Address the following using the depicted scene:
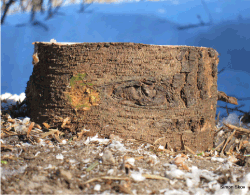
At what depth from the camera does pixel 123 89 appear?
208 cm

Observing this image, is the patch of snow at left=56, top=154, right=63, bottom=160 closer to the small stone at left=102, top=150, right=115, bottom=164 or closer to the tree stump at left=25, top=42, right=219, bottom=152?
the small stone at left=102, top=150, right=115, bottom=164

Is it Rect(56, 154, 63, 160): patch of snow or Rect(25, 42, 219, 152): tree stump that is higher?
Rect(25, 42, 219, 152): tree stump

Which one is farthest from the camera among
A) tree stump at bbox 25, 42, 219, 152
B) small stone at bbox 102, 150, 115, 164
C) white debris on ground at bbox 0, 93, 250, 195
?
tree stump at bbox 25, 42, 219, 152

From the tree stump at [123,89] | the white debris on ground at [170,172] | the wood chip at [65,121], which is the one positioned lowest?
the white debris on ground at [170,172]

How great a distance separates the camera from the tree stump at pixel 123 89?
2064mm

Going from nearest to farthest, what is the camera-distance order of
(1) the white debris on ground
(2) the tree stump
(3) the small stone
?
(1) the white debris on ground → (3) the small stone → (2) the tree stump

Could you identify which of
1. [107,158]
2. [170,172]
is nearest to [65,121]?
[107,158]

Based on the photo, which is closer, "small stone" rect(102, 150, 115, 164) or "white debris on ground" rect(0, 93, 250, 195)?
"white debris on ground" rect(0, 93, 250, 195)

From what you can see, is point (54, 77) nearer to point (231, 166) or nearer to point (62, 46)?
point (62, 46)

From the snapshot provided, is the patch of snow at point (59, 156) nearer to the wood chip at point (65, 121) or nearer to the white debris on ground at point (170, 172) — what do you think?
the white debris on ground at point (170, 172)

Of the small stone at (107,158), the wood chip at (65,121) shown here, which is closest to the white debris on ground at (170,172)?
the small stone at (107,158)

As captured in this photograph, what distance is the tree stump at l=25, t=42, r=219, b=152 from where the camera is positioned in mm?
2064

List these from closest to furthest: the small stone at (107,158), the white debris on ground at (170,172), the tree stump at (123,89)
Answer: the white debris on ground at (170,172) < the small stone at (107,158) < the tree stump at (123,89)

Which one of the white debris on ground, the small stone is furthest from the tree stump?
the small stone
